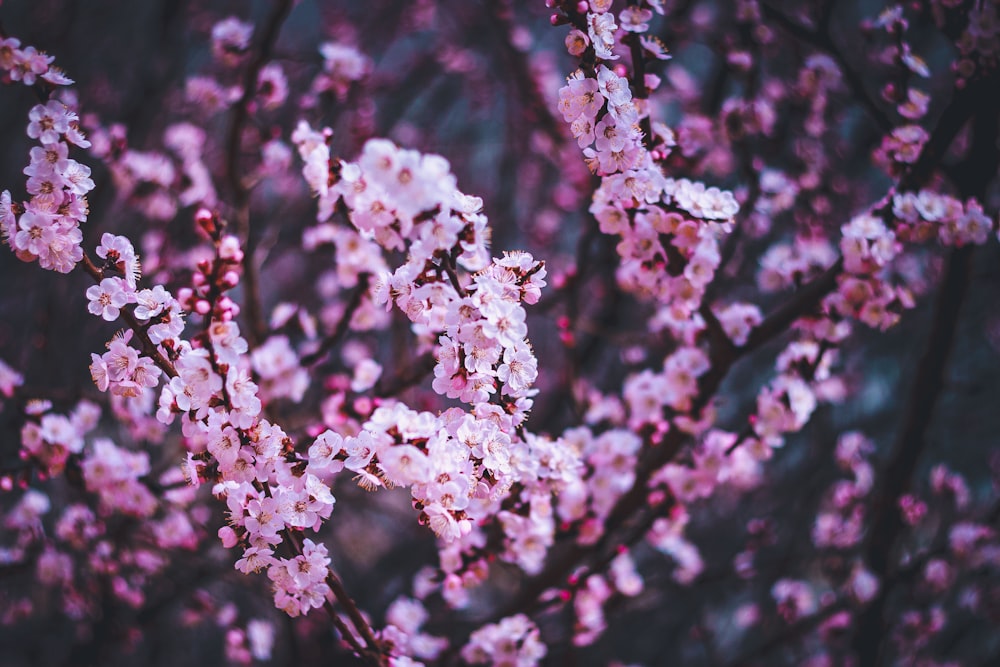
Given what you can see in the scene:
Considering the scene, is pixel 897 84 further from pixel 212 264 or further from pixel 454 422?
pixel 212 264

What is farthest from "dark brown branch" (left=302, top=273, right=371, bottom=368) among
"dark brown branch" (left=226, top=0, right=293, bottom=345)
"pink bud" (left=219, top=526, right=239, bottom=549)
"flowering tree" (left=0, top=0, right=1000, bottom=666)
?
"pink bud" (left=219, top=526, right=239, bottom=549)

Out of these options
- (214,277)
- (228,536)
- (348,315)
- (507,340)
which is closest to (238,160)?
(348,315)

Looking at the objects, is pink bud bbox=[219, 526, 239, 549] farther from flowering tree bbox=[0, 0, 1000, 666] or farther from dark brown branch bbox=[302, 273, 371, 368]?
dark brown branch bbox=[302, 273, 371, 368]

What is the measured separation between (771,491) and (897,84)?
12.2ft

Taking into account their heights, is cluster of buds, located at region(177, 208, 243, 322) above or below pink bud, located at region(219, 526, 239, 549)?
above

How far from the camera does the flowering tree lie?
187 cm

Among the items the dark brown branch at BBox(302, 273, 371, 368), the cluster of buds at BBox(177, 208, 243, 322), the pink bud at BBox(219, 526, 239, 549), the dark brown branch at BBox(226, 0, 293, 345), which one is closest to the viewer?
the pink bud at BBox(219, 526, 239, 549)

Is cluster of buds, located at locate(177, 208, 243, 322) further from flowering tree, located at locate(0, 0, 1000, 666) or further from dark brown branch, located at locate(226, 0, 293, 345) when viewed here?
dark brown branch, located at locate(226, 0, 293, 345)

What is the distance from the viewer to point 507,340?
175cm

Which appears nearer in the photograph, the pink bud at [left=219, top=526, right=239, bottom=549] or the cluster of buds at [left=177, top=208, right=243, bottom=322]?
the pink bud at [left=219, top=526, right=239, bottom=549]

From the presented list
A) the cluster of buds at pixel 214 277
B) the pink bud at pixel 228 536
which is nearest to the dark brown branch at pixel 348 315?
the cluster of buds at pixel 214 277

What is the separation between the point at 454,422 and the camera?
6.13ft

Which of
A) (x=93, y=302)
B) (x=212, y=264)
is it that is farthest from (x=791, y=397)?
(x=93, y=302)

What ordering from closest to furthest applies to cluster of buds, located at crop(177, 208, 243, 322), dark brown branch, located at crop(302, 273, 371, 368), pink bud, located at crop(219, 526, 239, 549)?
pink bud, located at crop(219, 526, 239, 549)
cluster of buds, located at crop(177, 208, 243, 322)
dark brown branch, located at crop(302, 273, 371, 368)
